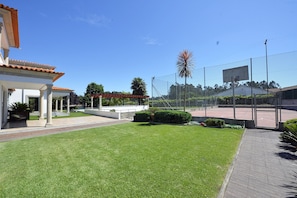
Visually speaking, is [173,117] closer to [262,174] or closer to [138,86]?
[262,174]

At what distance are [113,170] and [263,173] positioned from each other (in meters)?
3.76

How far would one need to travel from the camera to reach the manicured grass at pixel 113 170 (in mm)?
2750

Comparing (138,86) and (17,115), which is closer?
(17,115)

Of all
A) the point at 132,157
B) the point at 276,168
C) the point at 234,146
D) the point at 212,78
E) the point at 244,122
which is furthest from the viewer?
the point at 212,78

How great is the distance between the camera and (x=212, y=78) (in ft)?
41.0

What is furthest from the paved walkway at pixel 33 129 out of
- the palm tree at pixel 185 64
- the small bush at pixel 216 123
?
the palm tree at pixel 185 64

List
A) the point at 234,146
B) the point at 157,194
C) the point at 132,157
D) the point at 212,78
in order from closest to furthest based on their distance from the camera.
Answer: the point at 157,194 → the point at 132,157 → the point at 234,146 → the point at 212,78

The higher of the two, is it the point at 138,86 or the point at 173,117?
the point at 138,86

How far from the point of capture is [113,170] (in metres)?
3.59

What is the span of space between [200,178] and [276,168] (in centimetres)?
238

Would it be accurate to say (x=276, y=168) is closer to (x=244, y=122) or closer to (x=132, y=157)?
(x=132, y=157)

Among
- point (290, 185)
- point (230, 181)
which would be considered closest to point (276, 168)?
point (290, 185)

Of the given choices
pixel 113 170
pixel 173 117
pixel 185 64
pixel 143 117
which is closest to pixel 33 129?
pixel 143 117

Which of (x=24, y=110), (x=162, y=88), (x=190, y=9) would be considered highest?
(x=190, y=9)
